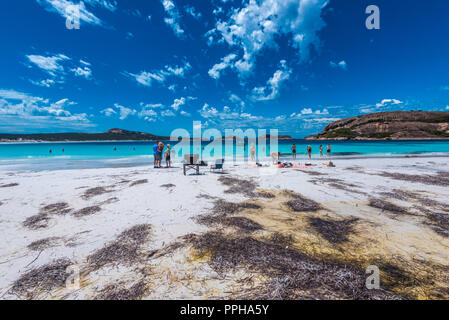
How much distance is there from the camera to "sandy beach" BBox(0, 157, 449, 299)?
307 centimetres

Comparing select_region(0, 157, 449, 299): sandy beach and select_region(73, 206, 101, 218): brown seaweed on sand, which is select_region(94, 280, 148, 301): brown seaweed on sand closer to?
select_region(0, 157, 449, 299): sandy beach

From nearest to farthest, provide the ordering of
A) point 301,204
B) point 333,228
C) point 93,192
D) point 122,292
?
point 122,292, point 333,228, point 301,204, point 93,192

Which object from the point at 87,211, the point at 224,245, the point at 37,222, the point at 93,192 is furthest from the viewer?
the point at 93,192

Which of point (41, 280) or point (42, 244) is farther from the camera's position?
point (42, 244)

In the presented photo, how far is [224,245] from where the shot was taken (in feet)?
14.2

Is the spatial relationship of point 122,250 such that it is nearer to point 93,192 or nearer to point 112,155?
point 93,192

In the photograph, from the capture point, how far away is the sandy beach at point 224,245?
3068 mm

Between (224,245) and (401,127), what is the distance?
550ft

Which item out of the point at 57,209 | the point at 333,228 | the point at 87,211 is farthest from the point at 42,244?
the point at 333,228

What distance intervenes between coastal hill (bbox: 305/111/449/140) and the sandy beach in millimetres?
144239

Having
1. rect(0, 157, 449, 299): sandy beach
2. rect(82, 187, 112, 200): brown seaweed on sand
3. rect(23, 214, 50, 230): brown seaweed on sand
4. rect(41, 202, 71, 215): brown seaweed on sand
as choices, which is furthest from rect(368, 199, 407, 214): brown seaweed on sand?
rect(82, 187, 112, 200): brown seaweed on sand
